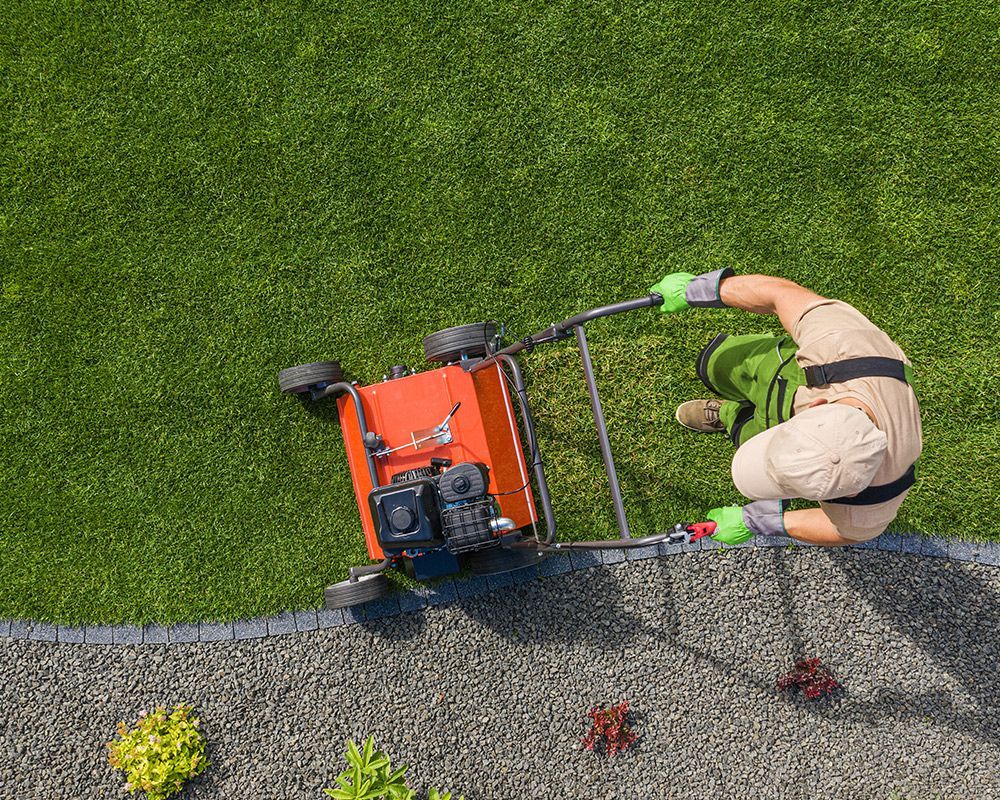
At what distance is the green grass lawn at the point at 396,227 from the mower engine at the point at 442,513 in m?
1.33

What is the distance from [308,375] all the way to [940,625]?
4.85m

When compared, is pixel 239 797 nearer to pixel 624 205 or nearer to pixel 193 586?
pixel 193 586

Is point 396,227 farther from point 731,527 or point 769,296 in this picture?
point 731,527

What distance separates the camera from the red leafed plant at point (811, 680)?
4609 mm

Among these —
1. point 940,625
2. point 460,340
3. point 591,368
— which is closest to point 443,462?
point 460,340

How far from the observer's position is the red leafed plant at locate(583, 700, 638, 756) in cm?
456

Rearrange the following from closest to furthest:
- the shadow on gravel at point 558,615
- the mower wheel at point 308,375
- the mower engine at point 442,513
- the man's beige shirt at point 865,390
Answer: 1. the man's beige shirt at point 865,390
2. the mower engine at point 442,513
3. the mower wheel at point 308,375
4. the shadow on gravel at point 558,615

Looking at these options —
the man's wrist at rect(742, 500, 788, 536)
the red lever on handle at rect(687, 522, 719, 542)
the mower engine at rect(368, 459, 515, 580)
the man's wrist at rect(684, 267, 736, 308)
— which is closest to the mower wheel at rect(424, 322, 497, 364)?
the mower engine at rect(368, 459, 515, 580)

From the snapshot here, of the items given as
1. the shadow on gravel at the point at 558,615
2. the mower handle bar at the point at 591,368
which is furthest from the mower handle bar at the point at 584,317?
the shadow on gravel at the point at 558,615

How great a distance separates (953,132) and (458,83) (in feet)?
12.4

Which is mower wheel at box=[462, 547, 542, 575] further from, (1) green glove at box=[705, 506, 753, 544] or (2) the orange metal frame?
(1) green glove at box=[705, 506, 753, 544]

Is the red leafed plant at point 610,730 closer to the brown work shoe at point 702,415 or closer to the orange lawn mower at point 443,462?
the orange lawn mower at point 443,462

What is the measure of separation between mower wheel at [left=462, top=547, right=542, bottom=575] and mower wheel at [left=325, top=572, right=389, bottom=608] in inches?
27.0

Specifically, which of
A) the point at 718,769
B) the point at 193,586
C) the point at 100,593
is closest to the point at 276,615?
the point at 193,586
